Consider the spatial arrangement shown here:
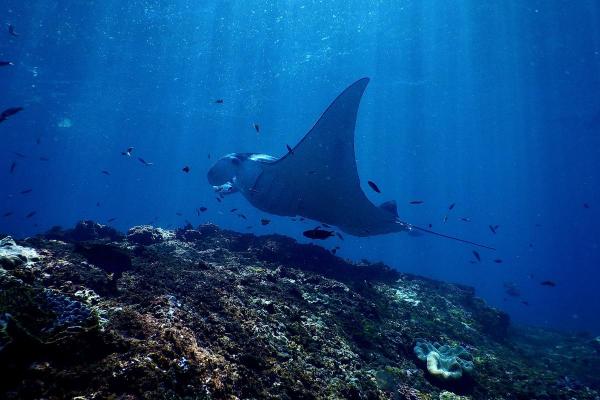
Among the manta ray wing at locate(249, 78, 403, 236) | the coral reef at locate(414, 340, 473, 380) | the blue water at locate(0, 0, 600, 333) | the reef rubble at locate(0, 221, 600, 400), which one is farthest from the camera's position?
the blue water at locate(0, 0, 600, 333)

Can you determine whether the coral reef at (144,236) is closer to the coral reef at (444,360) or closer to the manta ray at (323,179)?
the manta ray at (323,179)

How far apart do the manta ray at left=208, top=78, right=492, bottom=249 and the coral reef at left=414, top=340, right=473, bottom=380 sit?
260cm

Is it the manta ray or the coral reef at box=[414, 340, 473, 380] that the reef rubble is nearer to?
the coral reef at box=[414, 340, 473, 380]

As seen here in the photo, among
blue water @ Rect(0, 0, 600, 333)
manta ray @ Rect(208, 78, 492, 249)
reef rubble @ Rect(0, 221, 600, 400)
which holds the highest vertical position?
blue water @ Rect(0, 0, 600, 333)

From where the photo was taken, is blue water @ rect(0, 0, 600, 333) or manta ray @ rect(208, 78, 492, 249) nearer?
manta ray @ rect(208, 78, 492, 249)

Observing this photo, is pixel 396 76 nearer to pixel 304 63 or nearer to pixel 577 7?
pixel 304 63

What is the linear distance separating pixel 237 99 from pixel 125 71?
14.3m

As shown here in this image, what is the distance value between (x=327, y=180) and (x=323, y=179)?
0.10 meters

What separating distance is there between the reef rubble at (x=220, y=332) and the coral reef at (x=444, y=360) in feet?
0.45

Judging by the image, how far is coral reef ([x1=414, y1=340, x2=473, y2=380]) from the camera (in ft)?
16.3

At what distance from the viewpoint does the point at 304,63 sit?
36.6 m

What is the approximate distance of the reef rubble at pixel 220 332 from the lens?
2.21m

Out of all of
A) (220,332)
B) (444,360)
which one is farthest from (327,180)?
(220,332)

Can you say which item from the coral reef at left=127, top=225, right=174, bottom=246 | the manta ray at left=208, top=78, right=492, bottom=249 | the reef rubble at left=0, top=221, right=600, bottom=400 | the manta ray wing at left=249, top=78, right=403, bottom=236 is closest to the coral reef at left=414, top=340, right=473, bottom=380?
the reef rubble at left=0, top=221, right=600, bottom=400
